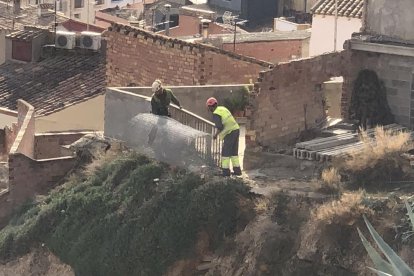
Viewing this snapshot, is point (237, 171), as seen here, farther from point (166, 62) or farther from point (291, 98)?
point (166, 62)

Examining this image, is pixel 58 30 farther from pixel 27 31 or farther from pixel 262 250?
pixel 262 250

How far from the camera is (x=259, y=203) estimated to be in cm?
1512

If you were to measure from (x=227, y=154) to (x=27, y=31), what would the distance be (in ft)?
54.0

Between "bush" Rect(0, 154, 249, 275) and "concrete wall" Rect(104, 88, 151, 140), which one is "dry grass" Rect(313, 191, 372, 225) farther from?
"concrete wall" Rect(104, 88, 151, 140)

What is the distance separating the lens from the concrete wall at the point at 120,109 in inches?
721

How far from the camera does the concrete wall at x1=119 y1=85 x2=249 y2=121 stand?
64.4ft

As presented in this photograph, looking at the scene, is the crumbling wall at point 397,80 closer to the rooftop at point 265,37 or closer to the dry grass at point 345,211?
the dry grass at point 345,211

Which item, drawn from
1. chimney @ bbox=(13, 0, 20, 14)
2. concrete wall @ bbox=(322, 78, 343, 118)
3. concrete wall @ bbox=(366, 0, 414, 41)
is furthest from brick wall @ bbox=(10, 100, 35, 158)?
chimney @ bbox=(13, 0, 20, 14)

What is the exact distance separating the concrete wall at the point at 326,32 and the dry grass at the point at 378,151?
43.1 ft

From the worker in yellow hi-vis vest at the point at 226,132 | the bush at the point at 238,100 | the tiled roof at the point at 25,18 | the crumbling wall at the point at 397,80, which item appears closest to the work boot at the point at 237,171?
the worker in yellow hi-vis vest at the point at 226,132

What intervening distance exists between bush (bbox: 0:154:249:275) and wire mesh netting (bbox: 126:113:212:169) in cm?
26

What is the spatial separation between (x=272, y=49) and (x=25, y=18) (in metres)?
12.3

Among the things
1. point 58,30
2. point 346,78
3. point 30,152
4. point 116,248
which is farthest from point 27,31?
point 116,248

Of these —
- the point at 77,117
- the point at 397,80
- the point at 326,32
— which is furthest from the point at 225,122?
the point at 326,32
